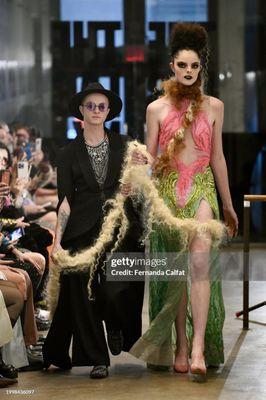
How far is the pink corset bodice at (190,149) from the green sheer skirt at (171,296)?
2cm

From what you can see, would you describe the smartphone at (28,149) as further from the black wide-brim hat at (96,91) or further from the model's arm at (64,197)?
the model's arm at (64,197)

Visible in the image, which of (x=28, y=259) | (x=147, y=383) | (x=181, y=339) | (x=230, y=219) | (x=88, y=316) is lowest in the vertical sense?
(x=147, y=383)

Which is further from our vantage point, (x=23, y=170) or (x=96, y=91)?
(x=23, y=170)

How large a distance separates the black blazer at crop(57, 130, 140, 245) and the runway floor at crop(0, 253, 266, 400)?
2.23 ft

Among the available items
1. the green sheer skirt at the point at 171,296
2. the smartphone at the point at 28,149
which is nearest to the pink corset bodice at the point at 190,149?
the green sheer skirt at the point at 171,296

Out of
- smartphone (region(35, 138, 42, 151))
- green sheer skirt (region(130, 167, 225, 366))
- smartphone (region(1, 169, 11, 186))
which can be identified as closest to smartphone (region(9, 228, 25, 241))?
smartphone (region(1, 169, 11, 186))

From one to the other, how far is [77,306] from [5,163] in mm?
1246

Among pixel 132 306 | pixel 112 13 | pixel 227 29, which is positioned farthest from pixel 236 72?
pixel 132 306

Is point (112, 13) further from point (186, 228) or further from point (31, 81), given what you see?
point (186, 228)

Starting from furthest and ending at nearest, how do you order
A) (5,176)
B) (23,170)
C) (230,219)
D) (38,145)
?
(38,145)
(23,170)
(5,176)
(230,219)

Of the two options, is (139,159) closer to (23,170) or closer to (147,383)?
(147,383)

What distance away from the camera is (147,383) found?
4805 millimetres

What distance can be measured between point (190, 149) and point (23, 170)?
2.63 m

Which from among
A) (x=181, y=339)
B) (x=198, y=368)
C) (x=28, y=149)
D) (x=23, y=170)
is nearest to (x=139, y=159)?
(x=181, y=339)
